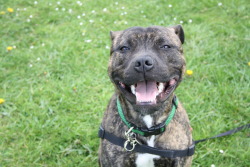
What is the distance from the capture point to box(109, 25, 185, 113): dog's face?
2.35 meters

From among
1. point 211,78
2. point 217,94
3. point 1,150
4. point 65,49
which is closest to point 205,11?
point 211,78

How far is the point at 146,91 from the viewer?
249 cm

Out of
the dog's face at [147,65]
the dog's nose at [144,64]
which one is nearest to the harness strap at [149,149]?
the dog's face at [147,65]

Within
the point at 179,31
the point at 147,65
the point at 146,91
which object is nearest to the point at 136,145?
the point at 146,91

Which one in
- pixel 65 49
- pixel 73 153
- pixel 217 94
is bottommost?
pixel 73 153

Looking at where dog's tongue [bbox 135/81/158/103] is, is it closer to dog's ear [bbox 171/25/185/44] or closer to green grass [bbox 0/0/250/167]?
dog's ear [bbox 171/25/185/44]

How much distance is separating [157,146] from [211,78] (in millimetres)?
2177

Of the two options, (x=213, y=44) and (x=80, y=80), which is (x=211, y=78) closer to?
(x=213, y=44)

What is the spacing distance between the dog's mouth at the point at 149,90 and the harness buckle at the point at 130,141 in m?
0.33

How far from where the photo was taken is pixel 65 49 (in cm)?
528

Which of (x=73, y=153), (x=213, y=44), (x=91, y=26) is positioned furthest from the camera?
(x=91, y=26)

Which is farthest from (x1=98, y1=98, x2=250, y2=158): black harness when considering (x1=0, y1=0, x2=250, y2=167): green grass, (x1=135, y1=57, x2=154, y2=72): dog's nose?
(x1=0, y1=0, x2=250, y2=167): green grass

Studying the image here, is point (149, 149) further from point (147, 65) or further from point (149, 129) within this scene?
point (147, 65)

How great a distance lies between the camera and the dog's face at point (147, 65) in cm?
235
